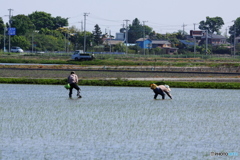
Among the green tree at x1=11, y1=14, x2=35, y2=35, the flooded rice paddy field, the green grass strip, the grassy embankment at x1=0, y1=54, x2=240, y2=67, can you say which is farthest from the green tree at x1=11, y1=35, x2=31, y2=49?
the flooded rice paddy field

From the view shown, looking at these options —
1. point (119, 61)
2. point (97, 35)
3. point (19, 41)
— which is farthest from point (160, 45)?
point (119, 61)

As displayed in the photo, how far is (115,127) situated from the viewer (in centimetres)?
2411

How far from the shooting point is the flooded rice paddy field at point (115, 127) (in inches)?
728

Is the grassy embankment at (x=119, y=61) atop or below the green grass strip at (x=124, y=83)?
atop

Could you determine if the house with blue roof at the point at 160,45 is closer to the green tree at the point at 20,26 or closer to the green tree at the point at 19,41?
the green tree at the point at 20,26

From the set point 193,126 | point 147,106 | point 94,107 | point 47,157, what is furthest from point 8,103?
point 47,157

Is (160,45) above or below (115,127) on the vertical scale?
above

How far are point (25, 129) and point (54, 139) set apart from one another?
8.93 feet

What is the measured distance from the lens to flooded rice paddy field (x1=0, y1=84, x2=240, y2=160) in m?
18.5

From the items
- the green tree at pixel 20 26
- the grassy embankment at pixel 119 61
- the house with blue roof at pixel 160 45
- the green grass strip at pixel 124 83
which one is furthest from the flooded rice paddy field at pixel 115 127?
the house with blue roof at pixel 160 45

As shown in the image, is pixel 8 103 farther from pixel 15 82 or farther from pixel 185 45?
pixel 185 45

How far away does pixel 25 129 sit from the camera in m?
23.0

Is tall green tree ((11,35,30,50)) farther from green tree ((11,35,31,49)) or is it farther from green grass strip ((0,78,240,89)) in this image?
green grass strip ((0,78,240,89))

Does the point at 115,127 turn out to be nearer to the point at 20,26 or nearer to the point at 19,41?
the point at 19,41
